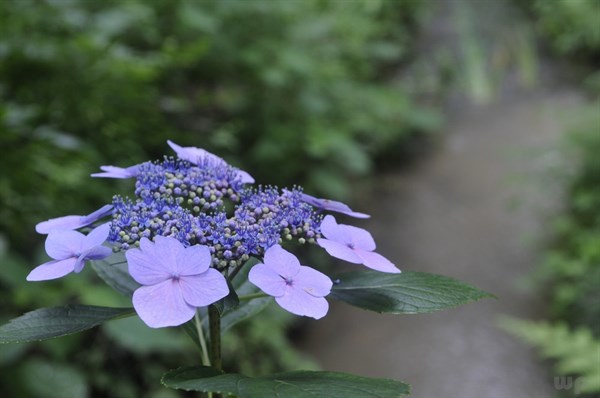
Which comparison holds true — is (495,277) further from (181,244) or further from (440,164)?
(181,244)

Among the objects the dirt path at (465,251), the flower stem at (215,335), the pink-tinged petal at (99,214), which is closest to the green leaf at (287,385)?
the flower stem at (215,335)

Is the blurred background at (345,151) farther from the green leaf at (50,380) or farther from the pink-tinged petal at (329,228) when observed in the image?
the pink-tinged petal at (329,228)

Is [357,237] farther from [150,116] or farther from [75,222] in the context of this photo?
[150,116]

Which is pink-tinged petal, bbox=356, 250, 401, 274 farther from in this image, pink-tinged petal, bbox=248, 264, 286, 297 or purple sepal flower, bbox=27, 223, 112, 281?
purple sepal flower, bbox=27, 223, 112, 281

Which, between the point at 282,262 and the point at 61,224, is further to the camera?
the point at 61,224

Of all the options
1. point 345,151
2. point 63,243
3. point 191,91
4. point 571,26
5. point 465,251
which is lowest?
point 63,243

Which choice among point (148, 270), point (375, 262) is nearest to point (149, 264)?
point (148, 270)
